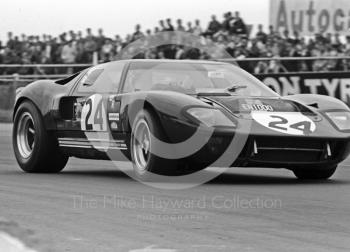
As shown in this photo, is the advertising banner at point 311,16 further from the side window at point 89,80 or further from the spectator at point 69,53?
the side window at point 89,80

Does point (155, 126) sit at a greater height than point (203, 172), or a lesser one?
greater

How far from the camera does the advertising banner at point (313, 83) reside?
15680 millimetres

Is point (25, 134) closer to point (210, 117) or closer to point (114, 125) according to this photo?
point (114, 125)

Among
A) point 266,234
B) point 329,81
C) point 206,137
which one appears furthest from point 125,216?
point 329,81

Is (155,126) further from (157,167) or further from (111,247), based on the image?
(111,247)

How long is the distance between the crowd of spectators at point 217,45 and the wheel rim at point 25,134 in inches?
309

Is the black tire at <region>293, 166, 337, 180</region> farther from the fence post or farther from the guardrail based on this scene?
the fence post

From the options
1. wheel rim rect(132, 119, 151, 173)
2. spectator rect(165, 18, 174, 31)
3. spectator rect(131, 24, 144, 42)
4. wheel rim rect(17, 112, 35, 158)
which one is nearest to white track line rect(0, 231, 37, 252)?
wheel rim rect(132, 119, 151, 173)

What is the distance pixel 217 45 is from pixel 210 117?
1058 cm

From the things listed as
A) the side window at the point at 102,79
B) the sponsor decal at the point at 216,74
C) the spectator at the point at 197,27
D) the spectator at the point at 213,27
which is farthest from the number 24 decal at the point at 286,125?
the spectator at the point at 197,27

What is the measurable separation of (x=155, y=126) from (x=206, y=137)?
18.9 inches

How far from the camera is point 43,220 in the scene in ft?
18.4

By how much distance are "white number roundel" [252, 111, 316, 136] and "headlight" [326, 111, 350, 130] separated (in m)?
0.32

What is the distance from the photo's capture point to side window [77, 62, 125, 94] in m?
8.65
